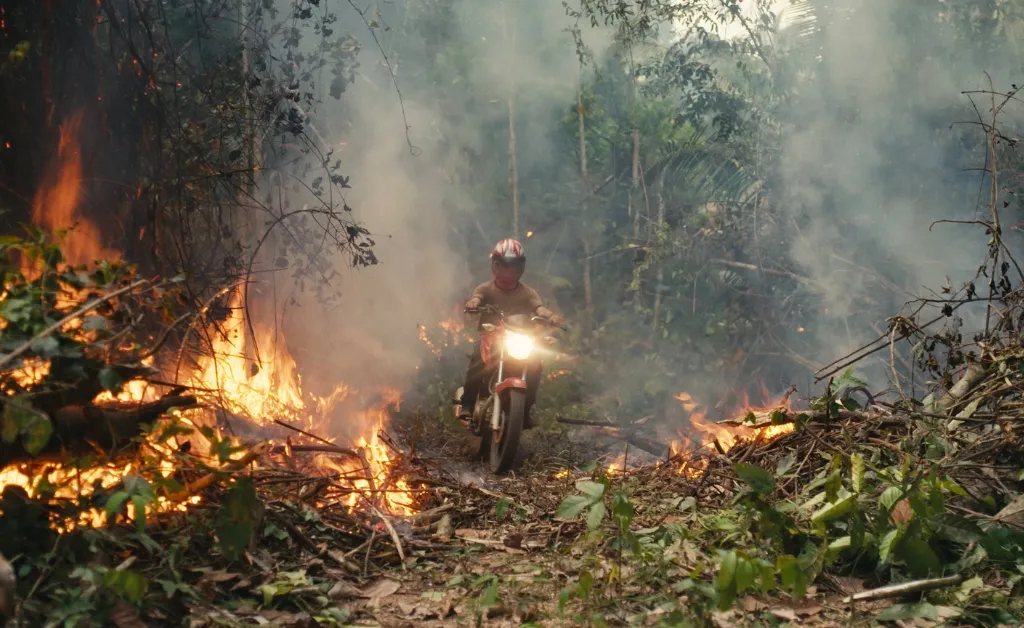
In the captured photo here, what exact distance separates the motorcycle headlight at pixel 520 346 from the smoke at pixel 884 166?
5.57m

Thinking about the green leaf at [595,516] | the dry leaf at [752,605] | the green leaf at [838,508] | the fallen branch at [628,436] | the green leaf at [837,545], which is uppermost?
the fallen branch at [628,436]

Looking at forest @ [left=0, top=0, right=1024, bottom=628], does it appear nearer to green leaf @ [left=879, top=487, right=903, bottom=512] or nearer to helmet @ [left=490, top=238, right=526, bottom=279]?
green leaf @ [left=879, top=487, right=903, bottom=512]

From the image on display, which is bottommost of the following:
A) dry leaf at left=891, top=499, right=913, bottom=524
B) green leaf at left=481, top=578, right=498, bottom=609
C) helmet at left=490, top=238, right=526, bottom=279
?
green leaf at left=481, top=578, right=498, bottom=609

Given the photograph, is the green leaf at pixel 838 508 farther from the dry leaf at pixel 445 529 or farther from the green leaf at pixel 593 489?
the dry leaf at pixel 445 529

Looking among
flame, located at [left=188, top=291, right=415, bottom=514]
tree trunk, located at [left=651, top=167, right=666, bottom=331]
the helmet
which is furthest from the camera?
tree trunk, located at [left=651, top=167, right=666, bottom=331]

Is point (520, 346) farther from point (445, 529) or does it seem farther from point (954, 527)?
point (954, 527)

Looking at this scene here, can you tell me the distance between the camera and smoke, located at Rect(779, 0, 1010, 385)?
431 inches

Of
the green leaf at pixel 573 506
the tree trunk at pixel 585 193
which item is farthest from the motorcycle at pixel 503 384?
the tree trunk at pixel 585 193

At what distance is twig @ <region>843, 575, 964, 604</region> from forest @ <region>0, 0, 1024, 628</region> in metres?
0.03

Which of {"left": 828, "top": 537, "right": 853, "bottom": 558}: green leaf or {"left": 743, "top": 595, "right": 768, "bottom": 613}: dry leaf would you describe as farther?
{"left": 828, "top": 537, "right": 853, "bottom": 558}: green leaf

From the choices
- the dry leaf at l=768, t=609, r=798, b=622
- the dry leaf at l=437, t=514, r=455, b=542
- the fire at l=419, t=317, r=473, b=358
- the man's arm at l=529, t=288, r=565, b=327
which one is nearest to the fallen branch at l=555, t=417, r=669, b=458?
the man's arm at l=529, t=288, r=565, b=327

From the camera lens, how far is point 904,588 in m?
3.38

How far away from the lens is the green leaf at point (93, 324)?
3.07m

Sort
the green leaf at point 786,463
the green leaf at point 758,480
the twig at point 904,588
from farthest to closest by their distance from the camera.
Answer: the green leaf at point 786,463
the green leaf at point 758,480
the twig at point 904,588
